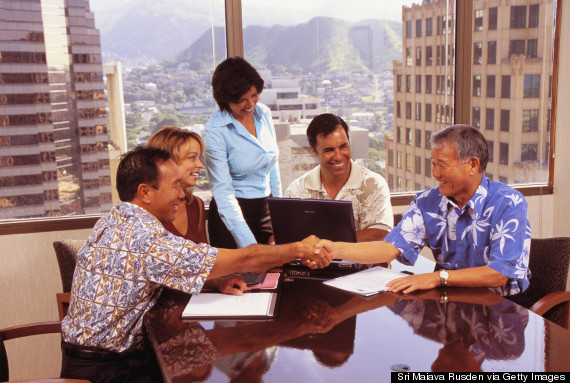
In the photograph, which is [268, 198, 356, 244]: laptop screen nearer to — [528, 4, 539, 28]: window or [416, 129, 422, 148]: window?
[416, 129, 422, 148]: window

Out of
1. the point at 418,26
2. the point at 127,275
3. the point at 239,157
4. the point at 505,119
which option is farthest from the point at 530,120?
the point at 127,275

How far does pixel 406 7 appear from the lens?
393 centimetres

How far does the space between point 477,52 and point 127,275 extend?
3.12 m

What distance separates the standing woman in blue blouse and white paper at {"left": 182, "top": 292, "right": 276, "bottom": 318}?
77cm

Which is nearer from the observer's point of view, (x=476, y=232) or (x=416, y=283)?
(x=416, y=283)

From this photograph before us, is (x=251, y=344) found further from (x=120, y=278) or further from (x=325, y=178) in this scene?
(x=325, y=178)

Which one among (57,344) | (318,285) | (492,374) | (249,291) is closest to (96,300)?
(249,291)

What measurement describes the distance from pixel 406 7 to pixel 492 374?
3116 millimetres

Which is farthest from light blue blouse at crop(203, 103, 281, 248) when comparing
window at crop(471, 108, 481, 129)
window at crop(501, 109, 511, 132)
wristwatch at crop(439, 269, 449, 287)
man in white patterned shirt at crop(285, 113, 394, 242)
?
window at crop(501, 109, 511, 132)

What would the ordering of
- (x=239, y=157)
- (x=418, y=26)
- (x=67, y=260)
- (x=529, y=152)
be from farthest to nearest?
1. (x=529, y=152)
2. (x=418, y=26)
3. (x=239, y=157)
4. (x=67, y=260)

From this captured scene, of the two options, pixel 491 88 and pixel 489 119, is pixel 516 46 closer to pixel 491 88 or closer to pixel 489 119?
pixel 491 88

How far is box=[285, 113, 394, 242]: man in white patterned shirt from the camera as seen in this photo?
288 cm

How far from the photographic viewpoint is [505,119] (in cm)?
411

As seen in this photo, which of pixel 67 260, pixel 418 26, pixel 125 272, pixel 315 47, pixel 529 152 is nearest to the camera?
pixel 125 272
